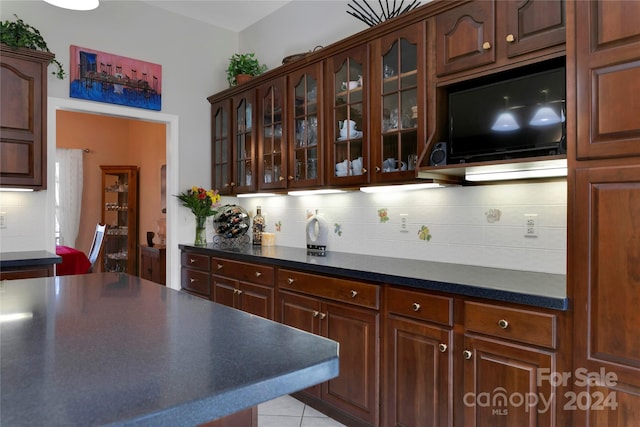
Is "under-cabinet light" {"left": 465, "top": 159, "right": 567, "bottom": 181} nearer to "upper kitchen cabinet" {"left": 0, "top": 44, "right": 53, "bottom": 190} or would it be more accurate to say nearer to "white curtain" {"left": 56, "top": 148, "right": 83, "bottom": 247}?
"upper kitchen cabinet" {"left": 0, "top": 44, "right": 53, "bottom": 190}

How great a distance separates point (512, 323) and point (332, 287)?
103 cm

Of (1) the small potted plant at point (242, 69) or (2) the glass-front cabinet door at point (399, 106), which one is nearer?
(2) the glass-front cabinet door at point (399, 106)

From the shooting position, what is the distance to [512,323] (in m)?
1.63

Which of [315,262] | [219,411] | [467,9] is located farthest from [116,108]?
[219,411]

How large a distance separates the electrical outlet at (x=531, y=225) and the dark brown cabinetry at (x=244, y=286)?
160 centimetres

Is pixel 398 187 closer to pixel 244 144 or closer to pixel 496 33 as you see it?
pixel 496 33

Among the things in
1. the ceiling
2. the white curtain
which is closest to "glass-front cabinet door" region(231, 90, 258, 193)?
the ceiling

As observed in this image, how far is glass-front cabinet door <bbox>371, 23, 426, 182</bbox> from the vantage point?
7.59 ft

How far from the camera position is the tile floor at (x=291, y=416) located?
2.42 meters

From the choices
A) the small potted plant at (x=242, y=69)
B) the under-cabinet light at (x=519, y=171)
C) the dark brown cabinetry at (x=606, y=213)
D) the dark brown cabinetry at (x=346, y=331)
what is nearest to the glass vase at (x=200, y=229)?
the small potted plant at (x=242, y=69)

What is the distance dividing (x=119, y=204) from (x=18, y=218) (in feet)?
11.5

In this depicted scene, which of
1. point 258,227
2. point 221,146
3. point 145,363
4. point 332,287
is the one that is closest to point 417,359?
point 332,287

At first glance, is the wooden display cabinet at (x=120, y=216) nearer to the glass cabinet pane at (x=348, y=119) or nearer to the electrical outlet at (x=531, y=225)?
the glass cabinet pane at (x=348, y=119)

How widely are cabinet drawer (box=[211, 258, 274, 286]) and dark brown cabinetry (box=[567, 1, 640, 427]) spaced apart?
→ 189cm
